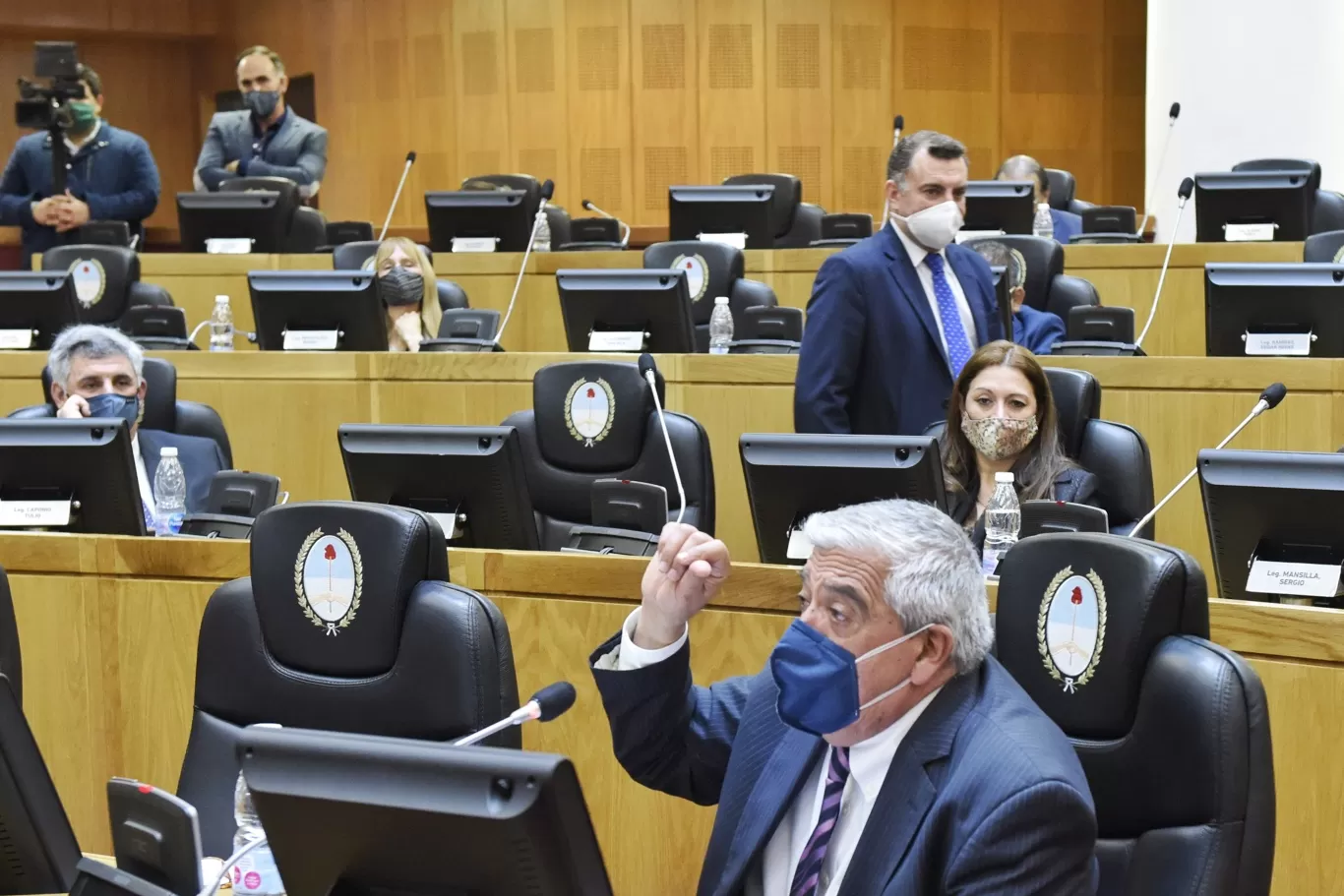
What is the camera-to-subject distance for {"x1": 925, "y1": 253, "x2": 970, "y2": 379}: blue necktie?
3.85 m

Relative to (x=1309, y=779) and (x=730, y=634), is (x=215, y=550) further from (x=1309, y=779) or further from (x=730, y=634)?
(x=1309, y=779)

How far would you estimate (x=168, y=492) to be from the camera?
4.16m

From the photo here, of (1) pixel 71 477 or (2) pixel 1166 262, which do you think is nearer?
(1) pixel 71 477

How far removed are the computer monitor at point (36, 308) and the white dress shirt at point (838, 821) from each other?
177 inches

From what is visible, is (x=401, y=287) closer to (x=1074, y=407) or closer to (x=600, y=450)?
(x=600, y=450)

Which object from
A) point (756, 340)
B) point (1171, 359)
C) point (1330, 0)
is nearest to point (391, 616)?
point (1171, 359)

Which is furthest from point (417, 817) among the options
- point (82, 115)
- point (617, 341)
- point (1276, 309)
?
point (82, 115)

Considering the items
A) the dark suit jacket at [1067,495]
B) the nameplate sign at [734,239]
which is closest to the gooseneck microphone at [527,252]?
the nameplate sign at [734,239]

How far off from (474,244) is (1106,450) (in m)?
4.33

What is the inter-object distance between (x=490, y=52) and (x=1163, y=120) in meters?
4.50

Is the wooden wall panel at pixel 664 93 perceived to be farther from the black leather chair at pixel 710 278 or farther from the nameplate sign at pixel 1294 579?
the nameplate sign at pixel 1294 579

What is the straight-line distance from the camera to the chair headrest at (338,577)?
8.11ft

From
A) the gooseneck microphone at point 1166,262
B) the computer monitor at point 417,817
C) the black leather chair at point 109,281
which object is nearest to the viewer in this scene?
the computer monitor at point 417,817

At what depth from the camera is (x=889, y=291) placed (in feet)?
12.5
